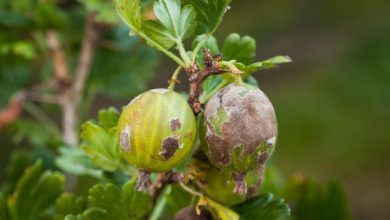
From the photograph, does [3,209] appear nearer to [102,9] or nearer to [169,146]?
[169,146]

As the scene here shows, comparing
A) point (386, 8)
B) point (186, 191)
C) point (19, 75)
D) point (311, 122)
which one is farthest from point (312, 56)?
point (186, 191)

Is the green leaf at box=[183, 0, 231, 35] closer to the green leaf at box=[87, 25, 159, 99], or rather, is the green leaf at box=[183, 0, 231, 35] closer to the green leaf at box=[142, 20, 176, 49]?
the green leaf at box=[142, 20, 176, 49]

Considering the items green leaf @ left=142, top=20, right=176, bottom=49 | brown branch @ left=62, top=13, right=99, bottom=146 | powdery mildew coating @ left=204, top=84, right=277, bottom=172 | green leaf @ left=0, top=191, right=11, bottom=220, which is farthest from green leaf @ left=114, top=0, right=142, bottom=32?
brown branch @ left=62, top=13, right=99, bottom=146

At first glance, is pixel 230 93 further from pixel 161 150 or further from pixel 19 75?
pixel 19 75

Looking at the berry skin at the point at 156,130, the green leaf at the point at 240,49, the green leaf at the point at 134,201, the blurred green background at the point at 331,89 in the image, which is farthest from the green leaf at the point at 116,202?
the blurred green background at the point at 331,89

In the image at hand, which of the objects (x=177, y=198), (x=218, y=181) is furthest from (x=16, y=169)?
(x=218, y=181)

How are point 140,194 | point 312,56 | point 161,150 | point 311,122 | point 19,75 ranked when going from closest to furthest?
point 161,150
point 140,194
point 19,75
point 311,122
point 312,56
